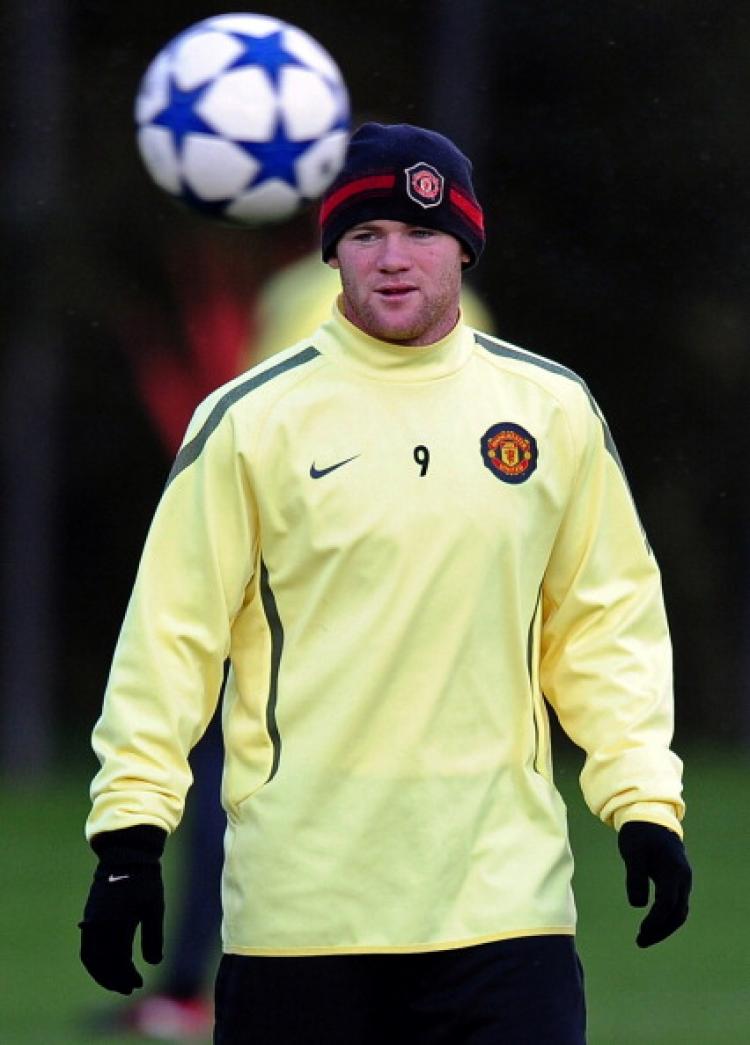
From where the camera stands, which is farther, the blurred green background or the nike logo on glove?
the blurred green background

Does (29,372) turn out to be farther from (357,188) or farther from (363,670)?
(363,670)

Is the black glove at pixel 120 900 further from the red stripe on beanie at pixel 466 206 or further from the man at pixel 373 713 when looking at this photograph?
the red stripe on beanie at pixel 466 206

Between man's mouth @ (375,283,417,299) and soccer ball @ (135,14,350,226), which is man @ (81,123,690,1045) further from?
soccer ball @ (135,14,350,226)

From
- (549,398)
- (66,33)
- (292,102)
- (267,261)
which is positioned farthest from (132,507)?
(549,398)

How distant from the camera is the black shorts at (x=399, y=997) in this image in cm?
409

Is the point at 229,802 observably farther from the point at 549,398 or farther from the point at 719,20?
the point at 719,20

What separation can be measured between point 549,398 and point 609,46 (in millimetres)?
11135

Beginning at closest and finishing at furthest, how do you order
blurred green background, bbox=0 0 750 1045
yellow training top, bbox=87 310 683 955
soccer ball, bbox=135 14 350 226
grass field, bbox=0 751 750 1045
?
yellow training top, bbox=87 310 683 955 → soccer ball, bbox=135 14 350 226 → grass field, bbox=0 751 750 1045 → blurred green background, bbox=0 0 750 1045

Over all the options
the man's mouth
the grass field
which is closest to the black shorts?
the man's mouth

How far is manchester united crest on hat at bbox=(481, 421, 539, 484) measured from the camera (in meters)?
4.27

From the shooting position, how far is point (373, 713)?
4.17 metres

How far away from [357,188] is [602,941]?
14.8 feet

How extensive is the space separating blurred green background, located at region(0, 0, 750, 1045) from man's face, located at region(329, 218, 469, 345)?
353 inches

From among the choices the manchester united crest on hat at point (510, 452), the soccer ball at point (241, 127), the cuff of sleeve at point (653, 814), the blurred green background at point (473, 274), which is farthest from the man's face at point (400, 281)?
the blurred green background at point (473, 274)
